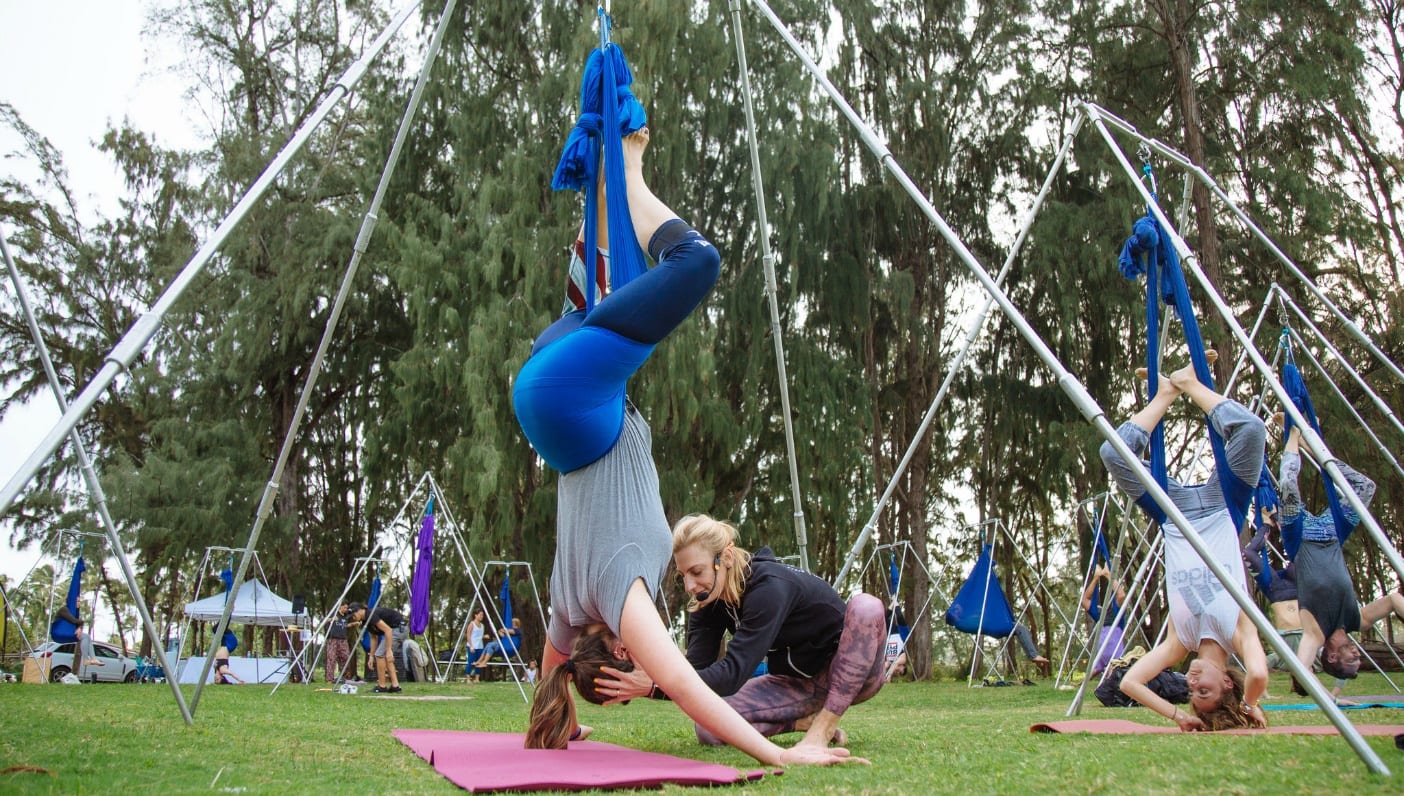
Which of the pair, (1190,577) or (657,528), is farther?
(1190,577)

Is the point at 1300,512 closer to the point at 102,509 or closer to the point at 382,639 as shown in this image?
the point at 102,509

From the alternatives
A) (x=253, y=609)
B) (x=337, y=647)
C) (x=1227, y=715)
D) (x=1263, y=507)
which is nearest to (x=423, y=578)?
(x=337, y=647)

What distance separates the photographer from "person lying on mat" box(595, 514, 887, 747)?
11.5 feet

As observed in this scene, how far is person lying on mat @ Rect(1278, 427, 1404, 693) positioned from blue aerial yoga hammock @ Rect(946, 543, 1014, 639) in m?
7.34

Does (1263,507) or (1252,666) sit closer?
(1252,666)

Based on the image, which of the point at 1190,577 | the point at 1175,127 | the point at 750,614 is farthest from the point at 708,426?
the point at 750,614

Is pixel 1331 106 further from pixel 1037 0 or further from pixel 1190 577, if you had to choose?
pixel 1190 577

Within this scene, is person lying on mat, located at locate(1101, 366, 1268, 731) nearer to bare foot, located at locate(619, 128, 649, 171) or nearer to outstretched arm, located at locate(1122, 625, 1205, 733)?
outstretched arm, located at locate(1122, 625, 1205, 733)

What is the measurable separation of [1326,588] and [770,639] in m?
5.51

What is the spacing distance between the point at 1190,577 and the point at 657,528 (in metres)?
2.84

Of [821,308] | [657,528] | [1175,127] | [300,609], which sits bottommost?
[300,609]

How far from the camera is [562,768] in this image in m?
3.00

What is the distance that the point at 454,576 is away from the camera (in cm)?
1952

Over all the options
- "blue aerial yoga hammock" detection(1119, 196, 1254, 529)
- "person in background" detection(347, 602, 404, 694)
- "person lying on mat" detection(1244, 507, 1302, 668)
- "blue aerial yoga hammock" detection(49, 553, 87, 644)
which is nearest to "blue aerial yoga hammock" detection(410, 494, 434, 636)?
"person in background" detection(347, 602, 404, 694)
